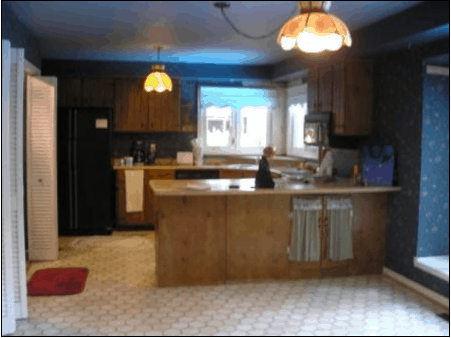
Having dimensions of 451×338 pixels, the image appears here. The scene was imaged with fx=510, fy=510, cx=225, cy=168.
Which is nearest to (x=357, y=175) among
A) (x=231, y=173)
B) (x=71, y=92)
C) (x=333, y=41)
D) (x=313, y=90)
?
(x=313, y=90)

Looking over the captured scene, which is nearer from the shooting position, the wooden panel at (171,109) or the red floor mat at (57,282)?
the red floor mat at (57,282)

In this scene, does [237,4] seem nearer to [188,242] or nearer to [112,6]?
[112,6]

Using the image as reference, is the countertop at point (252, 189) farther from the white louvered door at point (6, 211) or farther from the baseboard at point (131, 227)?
the baseboard at point (131, 227)

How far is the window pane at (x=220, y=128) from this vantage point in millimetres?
8070

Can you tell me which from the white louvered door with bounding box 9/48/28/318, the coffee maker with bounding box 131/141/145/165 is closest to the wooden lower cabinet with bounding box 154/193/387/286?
the white louvered door with bounding box 9/48/28/318

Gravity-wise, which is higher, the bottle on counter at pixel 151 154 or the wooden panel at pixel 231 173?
the bottle on counter at pixel 151 154

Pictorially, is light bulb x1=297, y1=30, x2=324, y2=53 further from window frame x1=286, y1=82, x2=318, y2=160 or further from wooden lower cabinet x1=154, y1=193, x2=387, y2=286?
window frame x1=286, y1=82, x2=318, y2=160

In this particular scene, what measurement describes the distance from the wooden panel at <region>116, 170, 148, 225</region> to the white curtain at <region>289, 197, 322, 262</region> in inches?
117

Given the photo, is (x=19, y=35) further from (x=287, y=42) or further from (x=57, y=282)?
(x=287, y=42)

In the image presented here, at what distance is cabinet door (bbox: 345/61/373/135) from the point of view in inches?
207

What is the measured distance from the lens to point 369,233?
5.18 metres

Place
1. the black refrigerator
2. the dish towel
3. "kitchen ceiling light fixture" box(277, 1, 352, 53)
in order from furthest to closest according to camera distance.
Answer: the dish towel < the black refrigerator < "kitchen ceiling light fixture" box(277, 1, 352, 53)

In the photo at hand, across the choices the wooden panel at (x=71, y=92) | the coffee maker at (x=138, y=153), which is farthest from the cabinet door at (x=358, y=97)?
the wooden panel at (x=71, y=92)

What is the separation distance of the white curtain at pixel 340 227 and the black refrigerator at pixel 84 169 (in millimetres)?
3305
